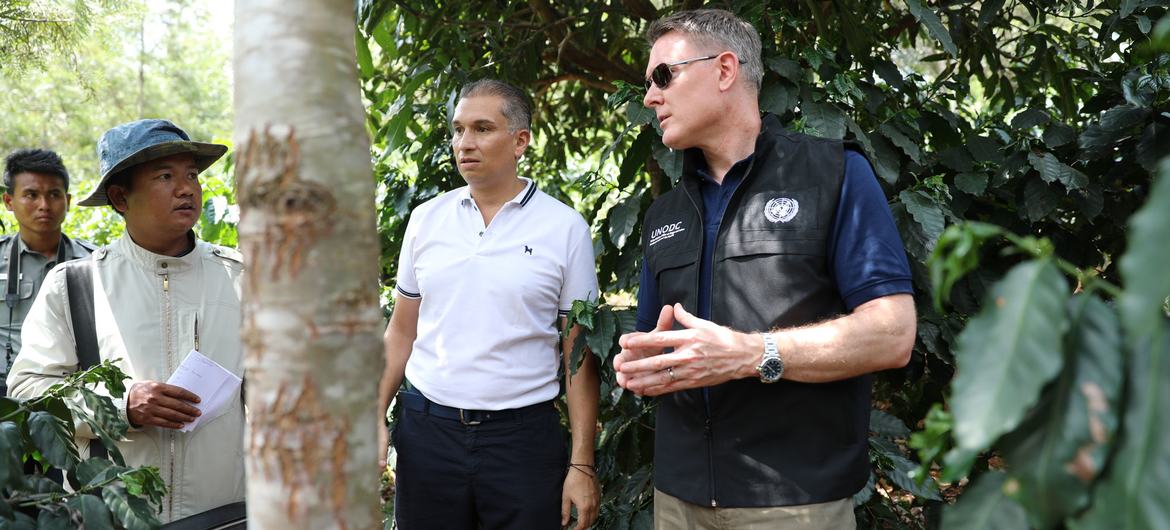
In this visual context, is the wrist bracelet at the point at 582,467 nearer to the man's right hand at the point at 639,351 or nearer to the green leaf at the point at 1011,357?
the man's right hand at the point at 639,351

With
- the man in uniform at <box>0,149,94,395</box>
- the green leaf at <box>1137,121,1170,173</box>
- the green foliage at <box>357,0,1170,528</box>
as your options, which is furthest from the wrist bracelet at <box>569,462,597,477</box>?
the man in uniform at <box>0,149,94,395</box>

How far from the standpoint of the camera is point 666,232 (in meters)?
2.44

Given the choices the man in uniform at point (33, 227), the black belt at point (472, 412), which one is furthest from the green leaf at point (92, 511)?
the man in uniform at point (33, 227)

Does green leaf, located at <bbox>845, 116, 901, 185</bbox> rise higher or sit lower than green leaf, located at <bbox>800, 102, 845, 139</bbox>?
lower

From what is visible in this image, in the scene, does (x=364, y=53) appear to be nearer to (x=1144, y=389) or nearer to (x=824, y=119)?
(x=824, y=119)

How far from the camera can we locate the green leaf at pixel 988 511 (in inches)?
39.0

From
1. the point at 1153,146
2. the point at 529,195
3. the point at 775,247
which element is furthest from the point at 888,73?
the point at 775,247

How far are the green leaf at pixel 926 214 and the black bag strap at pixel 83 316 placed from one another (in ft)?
8.25

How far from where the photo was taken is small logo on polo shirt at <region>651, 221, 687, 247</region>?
240 cm

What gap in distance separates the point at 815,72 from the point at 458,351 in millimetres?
1618

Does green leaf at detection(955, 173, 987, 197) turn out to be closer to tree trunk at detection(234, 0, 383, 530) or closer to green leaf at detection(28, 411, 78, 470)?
tree trunk at detection(234, 0, 383, 530)

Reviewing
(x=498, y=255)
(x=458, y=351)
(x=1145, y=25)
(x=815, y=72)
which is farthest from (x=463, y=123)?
(x=1145, y=25)

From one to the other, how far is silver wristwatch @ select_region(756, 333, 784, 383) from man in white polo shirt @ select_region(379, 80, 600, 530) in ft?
2.77

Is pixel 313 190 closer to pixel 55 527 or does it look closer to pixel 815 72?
pixel 55 527
